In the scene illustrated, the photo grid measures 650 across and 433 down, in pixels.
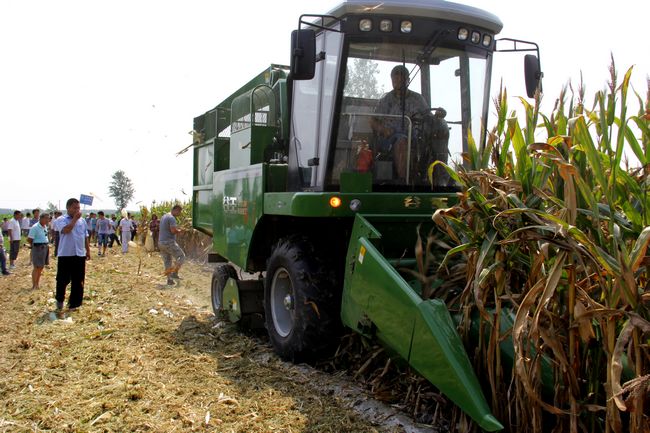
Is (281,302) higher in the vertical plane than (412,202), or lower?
lower

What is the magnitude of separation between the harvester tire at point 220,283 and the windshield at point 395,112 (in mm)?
2581

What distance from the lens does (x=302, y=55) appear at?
13.7 feet

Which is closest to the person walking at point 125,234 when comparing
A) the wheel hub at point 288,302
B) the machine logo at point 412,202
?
the wheel hub at point 288,302

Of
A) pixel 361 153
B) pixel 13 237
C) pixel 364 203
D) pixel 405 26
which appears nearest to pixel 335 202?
pixel 364 203

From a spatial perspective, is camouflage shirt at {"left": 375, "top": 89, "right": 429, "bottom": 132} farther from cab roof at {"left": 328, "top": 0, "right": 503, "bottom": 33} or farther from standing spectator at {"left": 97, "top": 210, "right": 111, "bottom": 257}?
standing spectator at {"left": 97, "top": 210, "right": 111, "bottom": 257}

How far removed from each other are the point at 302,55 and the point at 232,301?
9.90ft

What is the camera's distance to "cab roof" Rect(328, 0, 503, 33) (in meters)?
4.45

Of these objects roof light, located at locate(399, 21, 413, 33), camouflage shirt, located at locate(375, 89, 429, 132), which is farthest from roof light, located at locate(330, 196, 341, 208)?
roof light, located at locate(399, 21, 413, 33)

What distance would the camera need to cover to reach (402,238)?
175 inches

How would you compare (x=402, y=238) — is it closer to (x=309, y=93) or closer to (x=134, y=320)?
(x=309, y=93)

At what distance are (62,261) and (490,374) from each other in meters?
6.70

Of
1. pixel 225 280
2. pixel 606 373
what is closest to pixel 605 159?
pixel 606 373

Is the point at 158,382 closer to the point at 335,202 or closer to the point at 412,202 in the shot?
the point at 335,202

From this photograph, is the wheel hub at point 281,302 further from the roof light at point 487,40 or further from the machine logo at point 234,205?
the roof light at point 487,40
